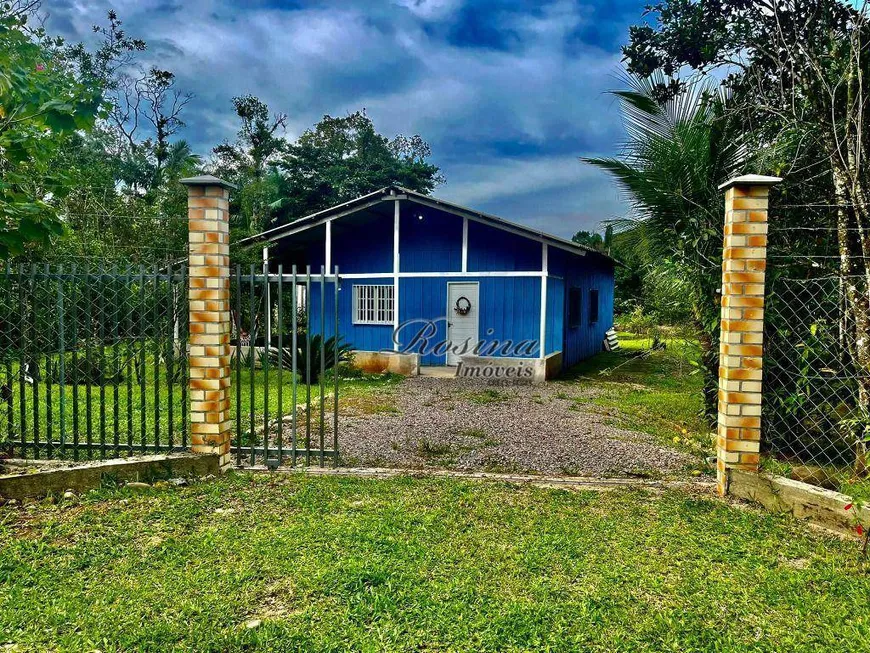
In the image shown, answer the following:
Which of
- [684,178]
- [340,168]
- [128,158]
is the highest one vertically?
[340,168]

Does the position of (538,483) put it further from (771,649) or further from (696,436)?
(696,436)

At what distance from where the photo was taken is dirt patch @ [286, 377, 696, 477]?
15.1 feet

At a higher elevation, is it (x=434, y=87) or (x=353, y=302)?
(x=434, y=87)

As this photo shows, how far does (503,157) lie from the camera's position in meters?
28.0

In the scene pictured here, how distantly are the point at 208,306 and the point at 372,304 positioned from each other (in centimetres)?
846

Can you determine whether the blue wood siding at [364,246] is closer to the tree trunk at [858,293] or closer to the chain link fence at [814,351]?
the chain link fence at [814,351]

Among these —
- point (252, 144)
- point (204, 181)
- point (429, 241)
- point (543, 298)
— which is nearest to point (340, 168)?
point (252, 144)

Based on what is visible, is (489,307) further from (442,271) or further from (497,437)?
(497,437)

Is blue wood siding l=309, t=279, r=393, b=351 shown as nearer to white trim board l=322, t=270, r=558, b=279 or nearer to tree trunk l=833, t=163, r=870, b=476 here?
white trim board l=322, t=270, r=558, b=279

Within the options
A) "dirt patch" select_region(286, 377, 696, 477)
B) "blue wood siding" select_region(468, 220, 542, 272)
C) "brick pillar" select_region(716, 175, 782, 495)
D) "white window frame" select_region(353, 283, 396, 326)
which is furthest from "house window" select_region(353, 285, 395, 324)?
"brick pillar" select_region(716, 175, 782, 495)

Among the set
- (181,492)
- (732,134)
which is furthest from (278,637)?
(732,134)

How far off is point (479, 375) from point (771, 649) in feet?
29.0

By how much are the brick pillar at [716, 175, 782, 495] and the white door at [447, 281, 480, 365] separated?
26.4 ft

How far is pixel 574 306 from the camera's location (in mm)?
13016
